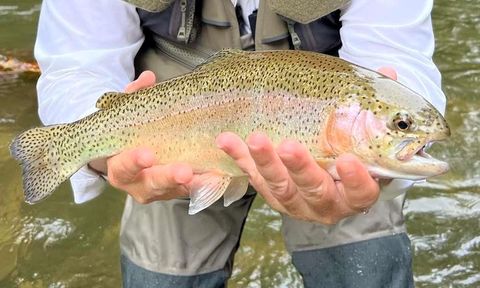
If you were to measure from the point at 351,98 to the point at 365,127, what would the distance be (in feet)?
0.19

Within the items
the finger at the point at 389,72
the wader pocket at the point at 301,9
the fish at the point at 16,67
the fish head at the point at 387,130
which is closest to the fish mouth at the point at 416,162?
the fish head at the point at 387,130

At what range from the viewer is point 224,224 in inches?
77.0

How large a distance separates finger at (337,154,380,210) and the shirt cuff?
0.63 meters

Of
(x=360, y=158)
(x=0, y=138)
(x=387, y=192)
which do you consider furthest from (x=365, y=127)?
(x=0, y=138)

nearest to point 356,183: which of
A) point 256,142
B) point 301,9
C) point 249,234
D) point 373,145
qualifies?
point 373,145

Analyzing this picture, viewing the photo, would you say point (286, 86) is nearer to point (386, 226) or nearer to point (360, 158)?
point (360, 158)

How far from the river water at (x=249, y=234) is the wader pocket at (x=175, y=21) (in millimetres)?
1000

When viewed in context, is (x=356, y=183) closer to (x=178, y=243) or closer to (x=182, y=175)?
(x=182, y=175)

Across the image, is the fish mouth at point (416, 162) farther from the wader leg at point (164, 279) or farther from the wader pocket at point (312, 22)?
the wader leg at point (164, 279)

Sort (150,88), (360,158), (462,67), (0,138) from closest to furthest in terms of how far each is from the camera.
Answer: (360,158) → (150,88) → (0,138) → (462,67)

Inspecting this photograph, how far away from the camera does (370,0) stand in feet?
5.80

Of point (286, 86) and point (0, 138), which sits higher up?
point (286, 86)

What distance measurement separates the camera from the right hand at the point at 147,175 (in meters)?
1.46

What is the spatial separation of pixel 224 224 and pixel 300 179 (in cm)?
63
